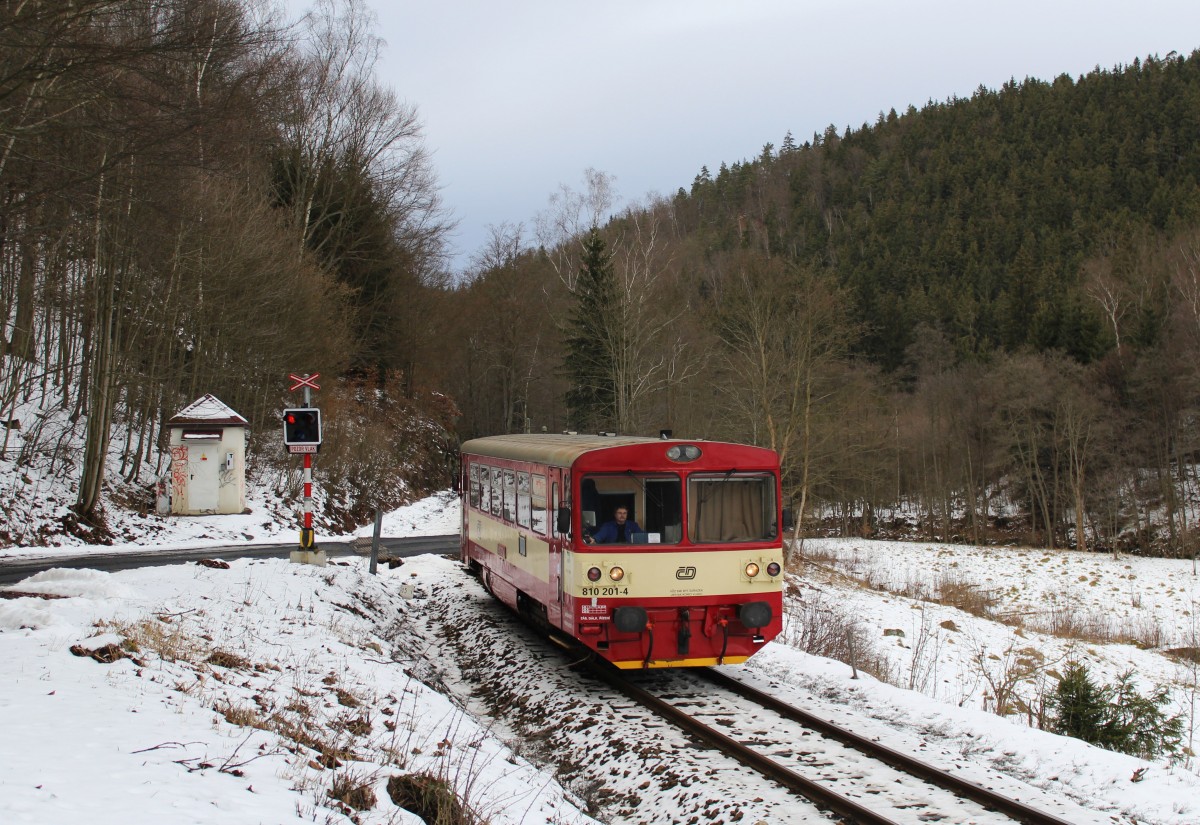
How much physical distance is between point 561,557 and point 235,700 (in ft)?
13.8

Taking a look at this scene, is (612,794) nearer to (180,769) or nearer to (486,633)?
(180,769)

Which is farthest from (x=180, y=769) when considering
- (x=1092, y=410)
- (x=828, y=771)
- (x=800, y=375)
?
(x=1092, y=410)

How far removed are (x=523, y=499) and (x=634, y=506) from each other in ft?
9.14

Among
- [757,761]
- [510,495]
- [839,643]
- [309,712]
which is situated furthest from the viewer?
[839,643]

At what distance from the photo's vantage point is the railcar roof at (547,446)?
11.1 meters

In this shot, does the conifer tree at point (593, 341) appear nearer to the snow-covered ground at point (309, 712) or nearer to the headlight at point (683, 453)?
the snow-covered ground at point (309, 712)

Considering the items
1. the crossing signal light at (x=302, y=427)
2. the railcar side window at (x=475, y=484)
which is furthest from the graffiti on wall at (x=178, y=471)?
the railcar side window at (x=475, y=484)

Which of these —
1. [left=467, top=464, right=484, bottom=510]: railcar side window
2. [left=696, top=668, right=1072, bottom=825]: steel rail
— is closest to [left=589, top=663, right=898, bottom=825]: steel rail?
[left=696, top=668, right=1072, bottom=825]: steel rail

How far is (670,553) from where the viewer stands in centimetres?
1068

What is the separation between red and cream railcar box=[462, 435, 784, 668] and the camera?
10.5 meters

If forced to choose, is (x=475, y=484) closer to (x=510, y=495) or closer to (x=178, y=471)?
(x=510, y=495)

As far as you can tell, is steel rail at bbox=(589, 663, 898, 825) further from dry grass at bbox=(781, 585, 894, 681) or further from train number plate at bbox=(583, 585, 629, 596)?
dry grass at bbox=(781, 585, 894, 681)

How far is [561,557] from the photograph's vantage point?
11055 millimetres

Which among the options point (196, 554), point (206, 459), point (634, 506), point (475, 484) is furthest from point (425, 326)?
point (634, 506)
